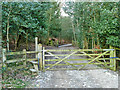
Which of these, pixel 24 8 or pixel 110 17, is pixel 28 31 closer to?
pixel 24 8

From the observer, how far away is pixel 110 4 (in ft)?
18.3

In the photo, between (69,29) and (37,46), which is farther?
(69,29)

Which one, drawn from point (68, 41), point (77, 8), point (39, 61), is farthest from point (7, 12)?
point (68, 41)

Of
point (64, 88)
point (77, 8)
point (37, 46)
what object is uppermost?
point (77, 8)

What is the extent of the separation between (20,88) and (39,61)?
2.28 metres

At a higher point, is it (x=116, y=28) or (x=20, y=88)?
(x=116, y=28)

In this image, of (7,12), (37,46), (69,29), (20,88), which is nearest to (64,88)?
(20,88)

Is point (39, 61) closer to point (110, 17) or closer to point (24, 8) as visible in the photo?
point (24, 8)

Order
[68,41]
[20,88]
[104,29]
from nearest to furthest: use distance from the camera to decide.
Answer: [20,88]
[104,29]
[68,41]

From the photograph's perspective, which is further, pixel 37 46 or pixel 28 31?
pixel 28 31

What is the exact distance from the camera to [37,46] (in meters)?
5.42

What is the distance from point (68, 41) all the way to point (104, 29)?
19720mm

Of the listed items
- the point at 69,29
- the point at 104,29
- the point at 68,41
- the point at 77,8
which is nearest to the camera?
the point at 104,29

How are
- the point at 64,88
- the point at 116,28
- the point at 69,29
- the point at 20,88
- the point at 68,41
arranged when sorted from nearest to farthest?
1. the point at 20,88
2. the point at 64,88
3. the point at 116,28
4. the point at 69,29
5. the point at 68,41
